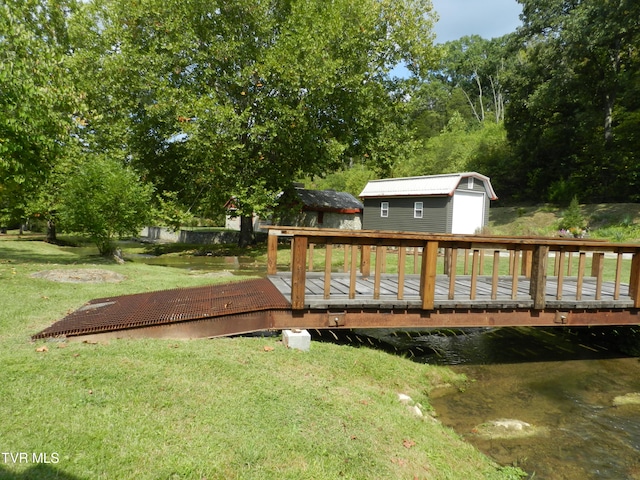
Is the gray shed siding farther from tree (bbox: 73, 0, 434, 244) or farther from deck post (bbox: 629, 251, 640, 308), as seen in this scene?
deck post (bbox: 629, 251, 640, 308)

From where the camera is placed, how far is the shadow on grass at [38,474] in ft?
8.51

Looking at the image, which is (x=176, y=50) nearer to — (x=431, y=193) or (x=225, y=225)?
(x=431, y=193)

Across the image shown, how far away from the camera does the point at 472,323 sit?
655cm

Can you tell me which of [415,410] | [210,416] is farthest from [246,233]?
[210,416]

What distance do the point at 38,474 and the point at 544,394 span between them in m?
6.08

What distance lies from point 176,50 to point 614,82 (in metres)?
31.4

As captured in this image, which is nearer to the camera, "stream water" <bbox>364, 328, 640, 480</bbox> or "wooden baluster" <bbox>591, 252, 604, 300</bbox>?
"stream water" <bbox>364, 328, 640, 480</bbox>

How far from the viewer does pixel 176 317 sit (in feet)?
19.2

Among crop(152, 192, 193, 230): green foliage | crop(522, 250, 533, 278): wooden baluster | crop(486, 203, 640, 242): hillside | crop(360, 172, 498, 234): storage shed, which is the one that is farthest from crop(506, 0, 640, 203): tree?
crop(152, 192, 193, 230): green foliage

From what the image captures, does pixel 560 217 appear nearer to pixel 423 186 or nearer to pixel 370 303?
pixel 423 186

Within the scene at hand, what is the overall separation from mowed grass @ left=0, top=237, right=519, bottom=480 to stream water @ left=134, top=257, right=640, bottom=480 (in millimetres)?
534

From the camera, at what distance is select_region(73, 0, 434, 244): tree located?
66.1 ft

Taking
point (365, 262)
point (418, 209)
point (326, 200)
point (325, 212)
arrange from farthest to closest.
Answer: point (326, 200) < point (325, 212) < point (418, 209) < point (365, 262)

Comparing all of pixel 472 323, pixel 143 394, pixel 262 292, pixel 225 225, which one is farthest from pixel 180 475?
pixel 225 225
